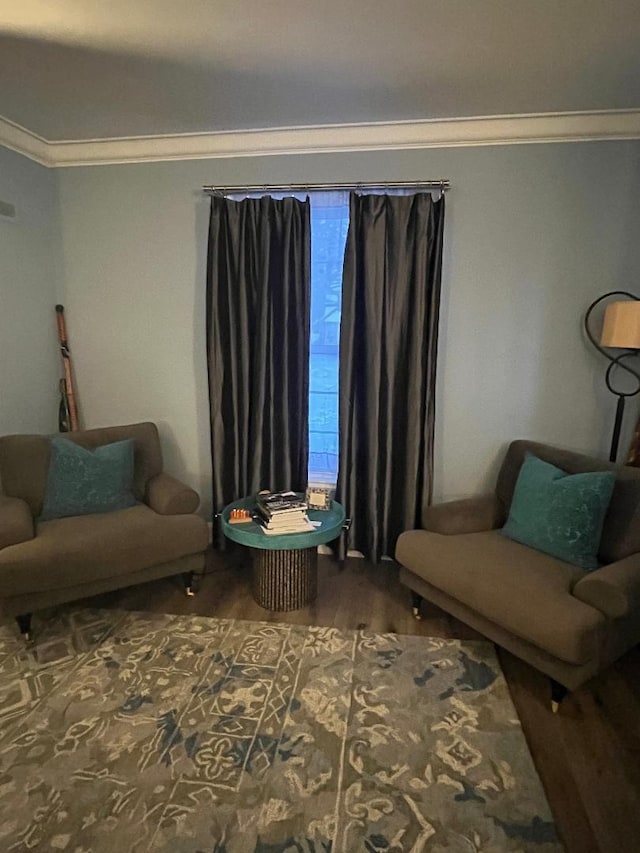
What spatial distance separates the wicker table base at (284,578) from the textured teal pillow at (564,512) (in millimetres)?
1048

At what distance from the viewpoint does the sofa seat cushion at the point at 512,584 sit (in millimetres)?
1876

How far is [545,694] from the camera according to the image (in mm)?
2123

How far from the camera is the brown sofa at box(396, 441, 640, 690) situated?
1907 millimetres

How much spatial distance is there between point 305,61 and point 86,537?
7.62 feet

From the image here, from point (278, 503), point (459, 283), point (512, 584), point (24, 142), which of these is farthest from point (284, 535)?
point (24, 142)

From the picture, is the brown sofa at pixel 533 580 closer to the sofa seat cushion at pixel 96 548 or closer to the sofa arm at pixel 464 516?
the sofa arm at pixel 464 516

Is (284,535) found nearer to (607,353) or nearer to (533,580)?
(533,580)

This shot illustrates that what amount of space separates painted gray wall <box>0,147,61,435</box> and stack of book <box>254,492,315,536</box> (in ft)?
Result: 5.37

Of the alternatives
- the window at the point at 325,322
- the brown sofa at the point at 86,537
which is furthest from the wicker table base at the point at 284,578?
the window at the point at 325,322

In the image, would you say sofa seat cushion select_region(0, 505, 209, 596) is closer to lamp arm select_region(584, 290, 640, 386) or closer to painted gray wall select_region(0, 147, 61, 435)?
painted gray wall select_region(0, 147, 61, 435)

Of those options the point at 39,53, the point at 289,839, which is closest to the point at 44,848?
the point at 289,839

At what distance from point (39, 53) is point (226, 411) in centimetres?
190

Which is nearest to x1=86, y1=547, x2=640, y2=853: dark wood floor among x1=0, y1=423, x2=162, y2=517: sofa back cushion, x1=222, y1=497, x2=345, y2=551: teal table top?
x1=222, y1=497, x2=345, y2=551: teal table top

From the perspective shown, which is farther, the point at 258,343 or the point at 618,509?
the point at 258,343
